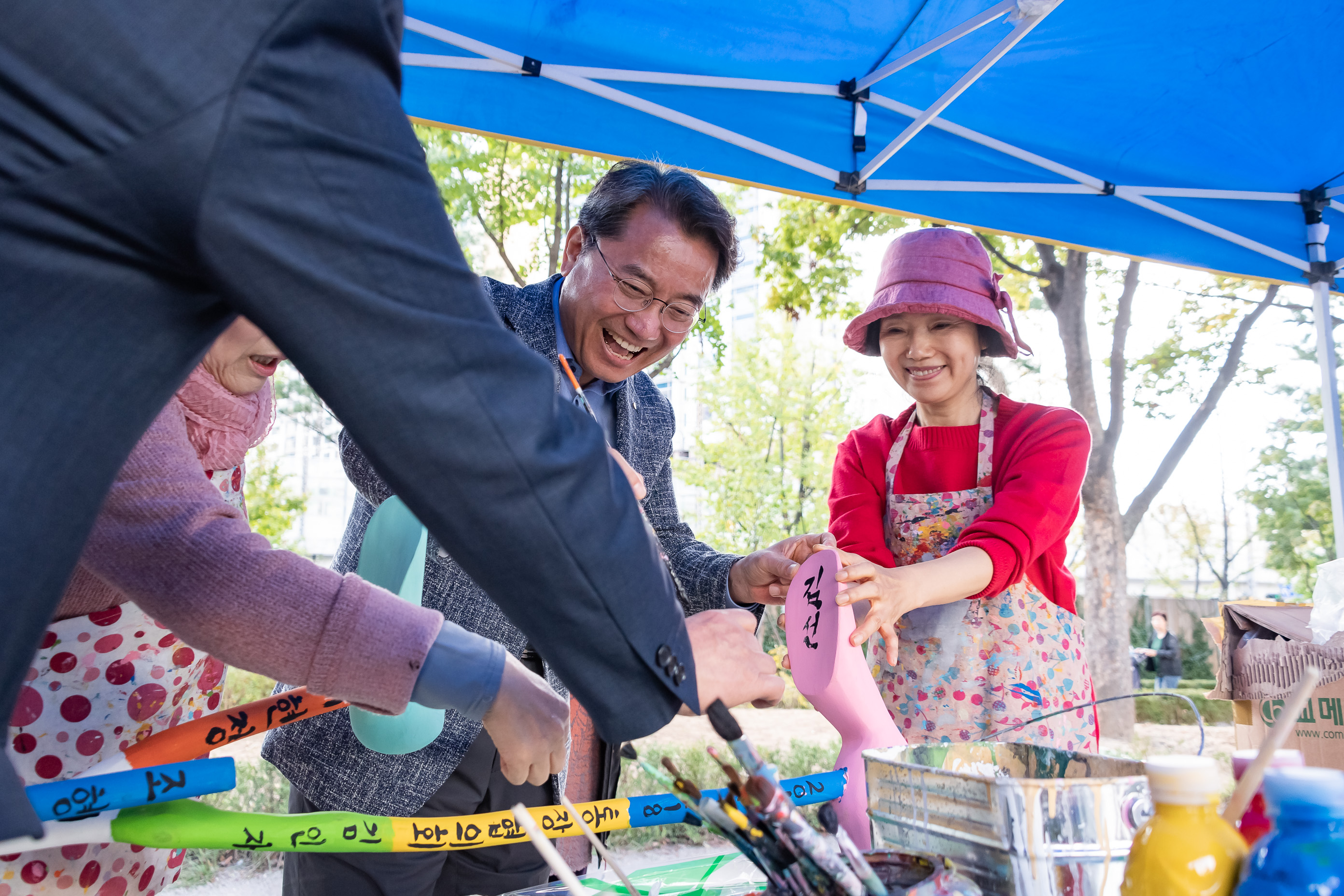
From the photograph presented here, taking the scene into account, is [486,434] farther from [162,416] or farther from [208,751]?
[208,751]

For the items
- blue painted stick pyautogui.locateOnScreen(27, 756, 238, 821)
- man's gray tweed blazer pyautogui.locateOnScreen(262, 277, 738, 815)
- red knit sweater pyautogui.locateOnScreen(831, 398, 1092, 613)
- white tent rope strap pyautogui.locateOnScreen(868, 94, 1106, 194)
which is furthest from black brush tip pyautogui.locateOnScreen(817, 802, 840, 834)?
white tent rope strap pyautogui.locateOnScreen(868, 94, 1106, 194)

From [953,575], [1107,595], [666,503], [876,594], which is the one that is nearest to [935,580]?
[953,575]

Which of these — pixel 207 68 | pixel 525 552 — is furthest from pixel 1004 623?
pixel 207 68

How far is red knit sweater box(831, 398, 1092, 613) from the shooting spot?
168cm

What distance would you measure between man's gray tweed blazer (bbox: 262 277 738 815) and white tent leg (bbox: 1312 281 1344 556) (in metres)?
2.98

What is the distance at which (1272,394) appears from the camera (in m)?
13.2

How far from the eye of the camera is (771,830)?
0.72 meters

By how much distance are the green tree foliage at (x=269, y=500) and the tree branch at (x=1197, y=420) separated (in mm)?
7586

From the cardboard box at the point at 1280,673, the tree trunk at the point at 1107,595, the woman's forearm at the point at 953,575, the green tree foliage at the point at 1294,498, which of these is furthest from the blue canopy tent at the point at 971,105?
the green tree foliage at the point at 1294,498

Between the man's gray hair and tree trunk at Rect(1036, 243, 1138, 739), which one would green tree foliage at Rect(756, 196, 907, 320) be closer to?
tree trunk at Rect(1036, 243, 1138, 739)

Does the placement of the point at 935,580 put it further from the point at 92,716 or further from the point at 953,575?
the point at 92,716

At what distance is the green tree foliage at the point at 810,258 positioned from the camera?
636cm

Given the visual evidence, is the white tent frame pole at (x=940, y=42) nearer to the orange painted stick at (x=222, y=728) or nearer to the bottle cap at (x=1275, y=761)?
the bottle cap at (x=1275, y=761)

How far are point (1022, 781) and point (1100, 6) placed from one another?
261 cm
